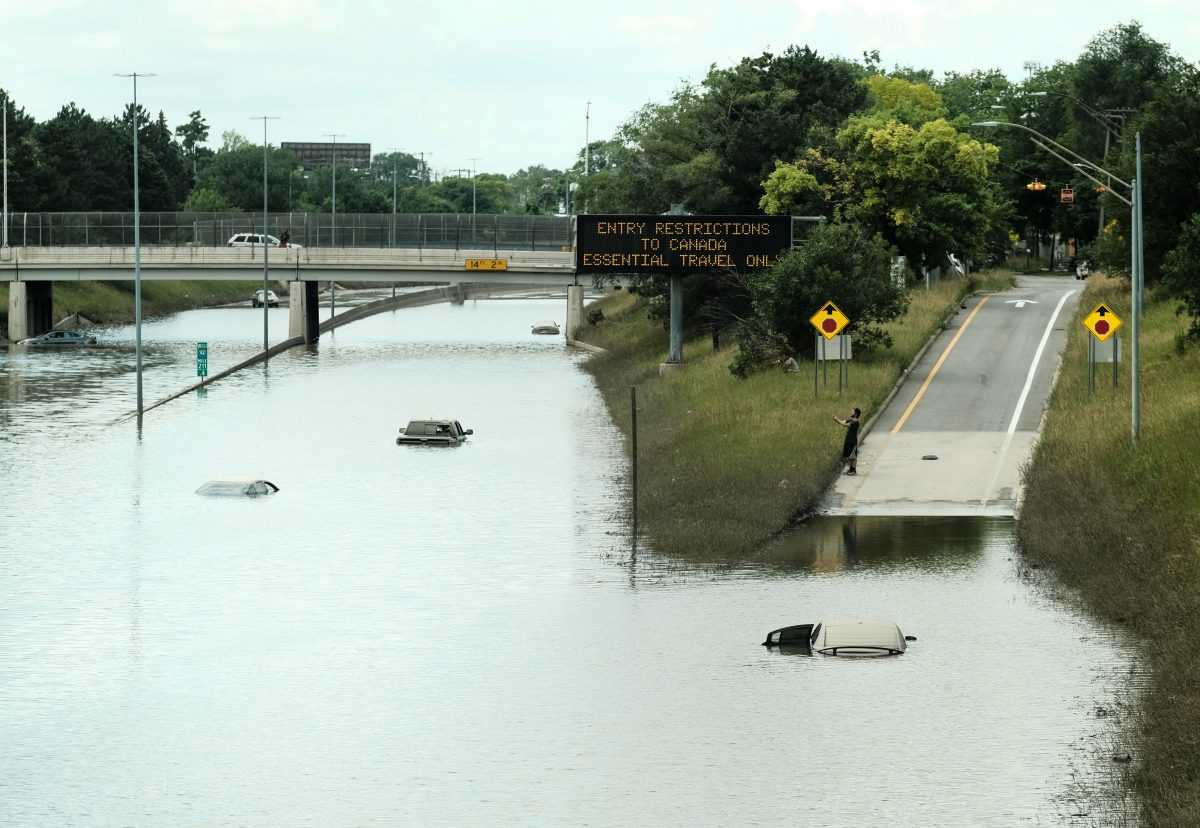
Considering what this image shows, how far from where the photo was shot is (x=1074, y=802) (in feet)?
78.2

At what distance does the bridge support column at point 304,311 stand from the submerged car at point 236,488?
58452mm

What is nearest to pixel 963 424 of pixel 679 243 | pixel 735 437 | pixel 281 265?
pixel 735 437

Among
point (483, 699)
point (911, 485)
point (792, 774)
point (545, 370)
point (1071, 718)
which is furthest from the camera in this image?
point (545, 370)

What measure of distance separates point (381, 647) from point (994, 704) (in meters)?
11.8

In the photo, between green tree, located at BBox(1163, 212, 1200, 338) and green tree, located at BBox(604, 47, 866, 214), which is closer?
green tree, located at BBox(1163, 212, 1200, 338)

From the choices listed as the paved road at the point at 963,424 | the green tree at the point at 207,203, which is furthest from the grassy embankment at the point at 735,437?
the green tree at the point at 207,203

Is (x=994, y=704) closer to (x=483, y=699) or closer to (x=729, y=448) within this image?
(x=483, y=699)

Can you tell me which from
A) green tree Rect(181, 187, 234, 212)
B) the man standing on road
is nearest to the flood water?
the man standing on road

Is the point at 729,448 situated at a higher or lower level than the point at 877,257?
lower

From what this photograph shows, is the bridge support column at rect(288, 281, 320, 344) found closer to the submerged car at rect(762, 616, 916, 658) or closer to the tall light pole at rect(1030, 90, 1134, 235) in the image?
the tall light pole at rect(1030, 90, 1134, 235)

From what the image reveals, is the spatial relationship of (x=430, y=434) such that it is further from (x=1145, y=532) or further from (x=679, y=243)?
(x=1145, y=532)

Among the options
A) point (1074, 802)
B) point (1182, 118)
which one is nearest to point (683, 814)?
point (1074, 802)

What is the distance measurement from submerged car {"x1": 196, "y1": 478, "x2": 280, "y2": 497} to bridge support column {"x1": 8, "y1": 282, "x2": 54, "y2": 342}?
210 ft

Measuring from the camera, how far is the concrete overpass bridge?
10562 centimetres
